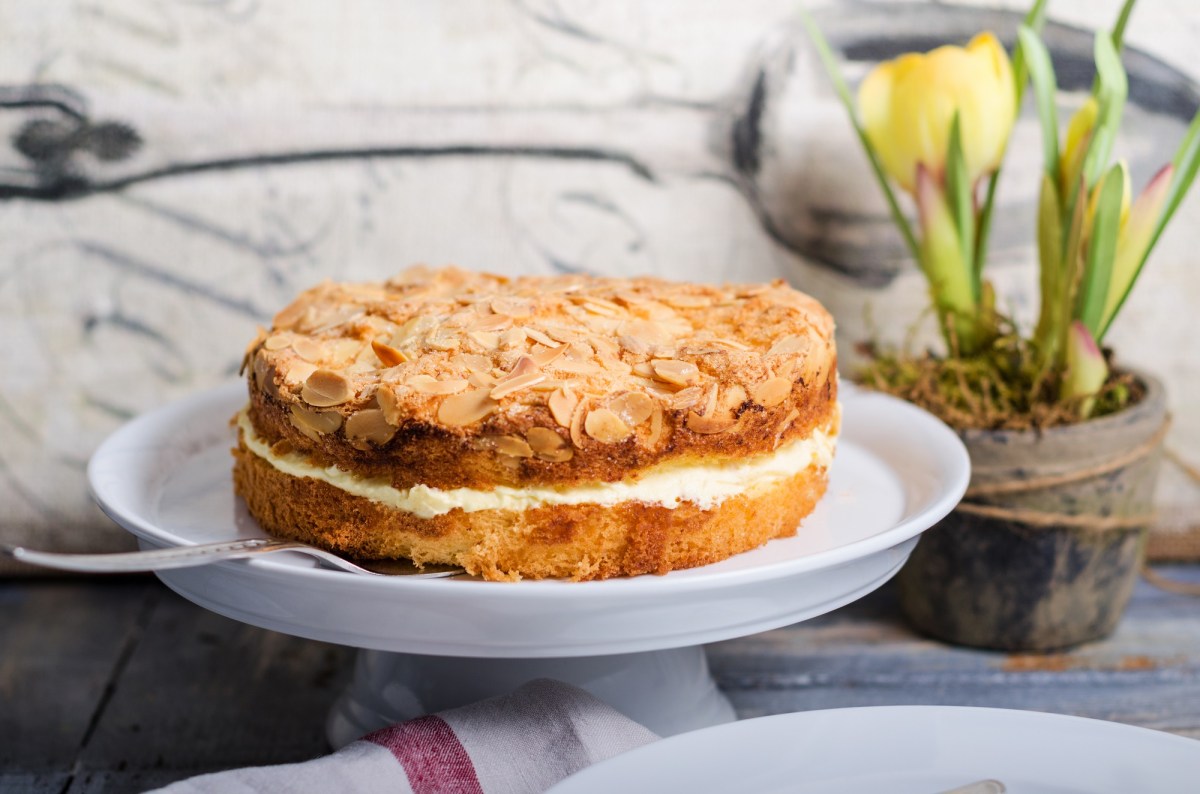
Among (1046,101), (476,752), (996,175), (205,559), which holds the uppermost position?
(1046,101)

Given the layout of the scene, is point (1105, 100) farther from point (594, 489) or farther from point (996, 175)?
point (594, 489)

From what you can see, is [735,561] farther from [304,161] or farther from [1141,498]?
[304,161]

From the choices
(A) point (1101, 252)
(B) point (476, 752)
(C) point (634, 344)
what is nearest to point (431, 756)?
(B) point (476, 752)

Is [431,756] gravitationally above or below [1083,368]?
below

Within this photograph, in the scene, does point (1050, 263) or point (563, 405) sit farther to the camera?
point (1050, 263)

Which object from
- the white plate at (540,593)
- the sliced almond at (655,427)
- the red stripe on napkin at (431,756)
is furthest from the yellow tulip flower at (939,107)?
the red stripe on napkin at (431,756)

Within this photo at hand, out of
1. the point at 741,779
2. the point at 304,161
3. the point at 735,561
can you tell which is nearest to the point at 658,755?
the point at 741,779

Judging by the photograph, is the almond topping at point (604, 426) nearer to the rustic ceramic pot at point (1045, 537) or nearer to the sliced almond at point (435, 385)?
the sliced almond at point (435, 385)
